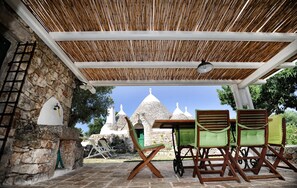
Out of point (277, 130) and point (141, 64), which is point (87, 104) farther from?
point (277, 130)

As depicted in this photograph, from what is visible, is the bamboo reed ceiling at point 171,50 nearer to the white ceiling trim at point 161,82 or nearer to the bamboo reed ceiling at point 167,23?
the bamboo reed ceiling at point 167,23

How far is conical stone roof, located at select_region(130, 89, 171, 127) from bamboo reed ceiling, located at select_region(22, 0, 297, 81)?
1331 centimetres

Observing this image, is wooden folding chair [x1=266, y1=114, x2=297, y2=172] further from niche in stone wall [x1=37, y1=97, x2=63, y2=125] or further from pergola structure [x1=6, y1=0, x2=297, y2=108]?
niche in stone wall [x1=37, y1=97, x2=63, y2=125]

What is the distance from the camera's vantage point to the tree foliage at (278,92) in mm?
13812

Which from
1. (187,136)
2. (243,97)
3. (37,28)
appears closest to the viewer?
(37,28)

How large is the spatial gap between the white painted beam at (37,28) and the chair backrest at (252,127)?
3557 mm

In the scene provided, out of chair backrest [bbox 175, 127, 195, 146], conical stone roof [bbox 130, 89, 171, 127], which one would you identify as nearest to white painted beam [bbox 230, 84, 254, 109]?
chair backrest [bbox 175, 127, 195, 146]

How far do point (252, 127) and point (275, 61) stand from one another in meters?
2.49

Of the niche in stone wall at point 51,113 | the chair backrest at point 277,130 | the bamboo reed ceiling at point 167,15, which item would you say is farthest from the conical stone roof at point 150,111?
the bamboo reed ceiling at point 167,15

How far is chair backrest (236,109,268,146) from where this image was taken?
3.03m

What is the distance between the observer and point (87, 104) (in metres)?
10.1

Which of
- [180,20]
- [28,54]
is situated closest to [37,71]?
[28,54]

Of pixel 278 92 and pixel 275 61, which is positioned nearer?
pixel 275 61

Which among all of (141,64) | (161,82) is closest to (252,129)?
(141,64)
